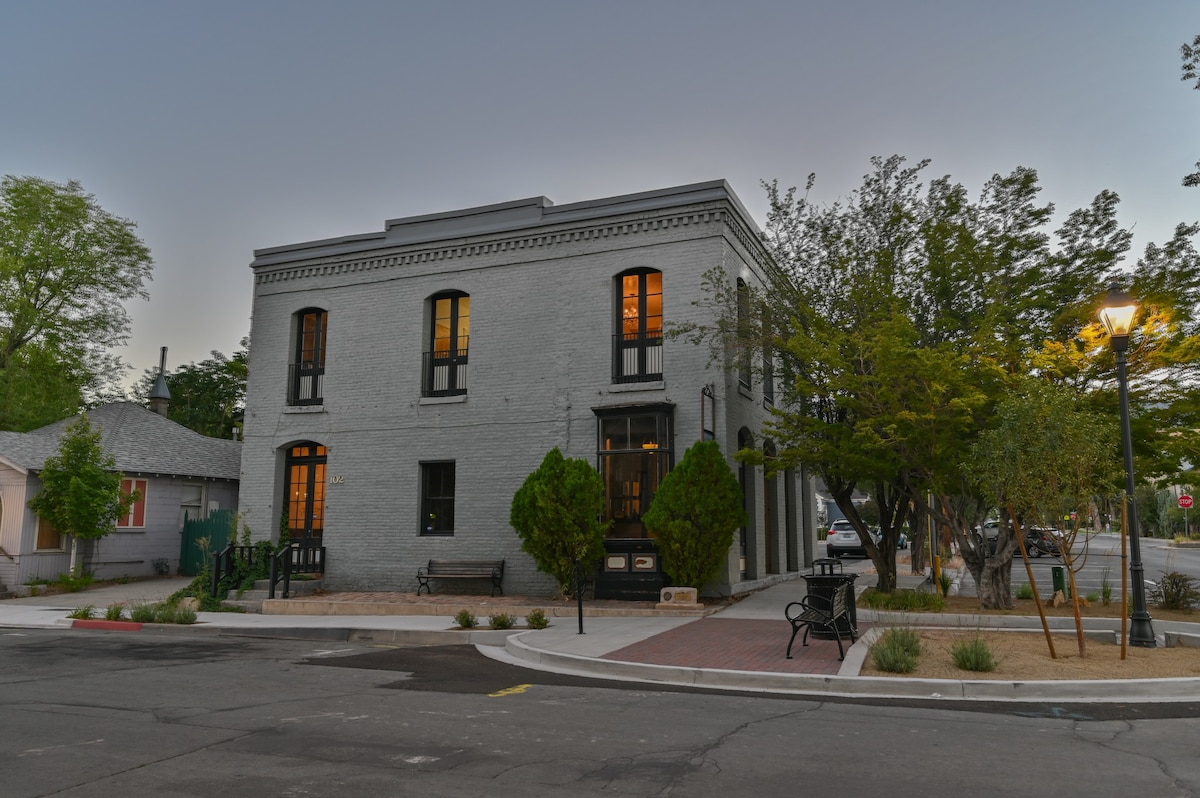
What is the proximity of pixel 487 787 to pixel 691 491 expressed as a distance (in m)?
10.5

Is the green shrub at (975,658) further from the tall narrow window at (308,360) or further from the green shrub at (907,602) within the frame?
the tall narrow window at (308,360)

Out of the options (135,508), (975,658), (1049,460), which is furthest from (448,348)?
(975,658)

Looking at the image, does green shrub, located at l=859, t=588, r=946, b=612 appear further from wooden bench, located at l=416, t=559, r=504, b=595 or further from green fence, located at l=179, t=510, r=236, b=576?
green fence, located at l=179, t=510, r=236, b=576

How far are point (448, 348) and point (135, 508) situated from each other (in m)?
12.2

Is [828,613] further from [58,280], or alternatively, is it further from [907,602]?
[58,280]

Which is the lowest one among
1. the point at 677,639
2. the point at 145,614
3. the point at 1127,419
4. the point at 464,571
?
the point at 145,614

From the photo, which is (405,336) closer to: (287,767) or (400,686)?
(400,686)

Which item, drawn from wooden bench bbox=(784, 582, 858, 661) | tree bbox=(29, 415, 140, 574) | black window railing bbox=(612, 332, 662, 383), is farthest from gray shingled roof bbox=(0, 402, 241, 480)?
wooden bench bbox=(784, 582, 858, 661)

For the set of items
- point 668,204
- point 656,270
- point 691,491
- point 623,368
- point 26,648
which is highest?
point 668,204

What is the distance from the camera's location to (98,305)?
32.1 m

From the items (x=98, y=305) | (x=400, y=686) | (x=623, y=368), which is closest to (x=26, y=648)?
(x=400, y=686)

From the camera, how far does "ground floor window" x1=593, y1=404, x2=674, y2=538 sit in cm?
1681

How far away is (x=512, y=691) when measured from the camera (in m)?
8.73

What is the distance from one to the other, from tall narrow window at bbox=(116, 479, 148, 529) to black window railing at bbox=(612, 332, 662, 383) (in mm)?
15109
